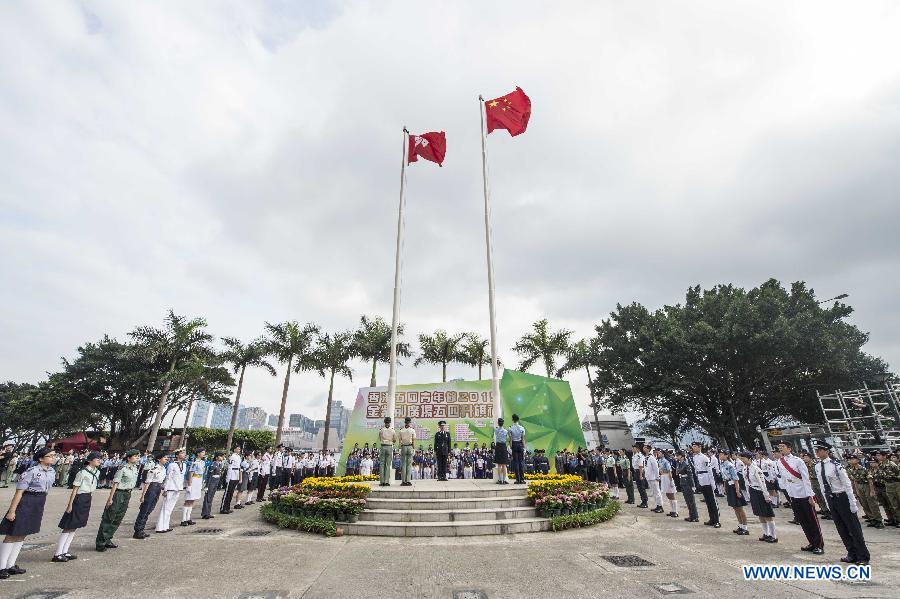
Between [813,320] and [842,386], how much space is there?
549cm

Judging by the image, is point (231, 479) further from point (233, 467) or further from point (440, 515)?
point (440, 515)

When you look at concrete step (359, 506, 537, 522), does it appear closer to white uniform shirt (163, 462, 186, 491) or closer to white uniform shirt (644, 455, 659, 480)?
white uniform shirt (163, 462, 186, 491)

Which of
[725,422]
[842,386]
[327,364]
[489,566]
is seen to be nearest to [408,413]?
[327,364]

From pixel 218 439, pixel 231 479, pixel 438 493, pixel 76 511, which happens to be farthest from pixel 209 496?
pixel 218 439

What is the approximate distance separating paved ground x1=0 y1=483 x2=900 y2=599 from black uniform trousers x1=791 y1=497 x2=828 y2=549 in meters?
0.31

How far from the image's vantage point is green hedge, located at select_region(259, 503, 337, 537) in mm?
8859

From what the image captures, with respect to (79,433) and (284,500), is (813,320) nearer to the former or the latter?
(284,500)

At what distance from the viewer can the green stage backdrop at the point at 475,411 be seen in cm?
2325

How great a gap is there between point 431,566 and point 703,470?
8.37 m

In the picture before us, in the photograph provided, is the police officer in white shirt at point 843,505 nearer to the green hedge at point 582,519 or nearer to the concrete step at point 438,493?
the green hedge at point 582,519

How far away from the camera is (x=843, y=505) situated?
21.9 feet

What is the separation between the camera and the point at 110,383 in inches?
1390

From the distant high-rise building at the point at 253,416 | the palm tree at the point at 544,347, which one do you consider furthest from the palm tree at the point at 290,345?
the distant high-rise building at the point at 253,416

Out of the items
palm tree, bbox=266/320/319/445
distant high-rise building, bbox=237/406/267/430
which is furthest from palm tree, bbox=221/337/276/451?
distant high-rise building, bbox=237/406/267/430
